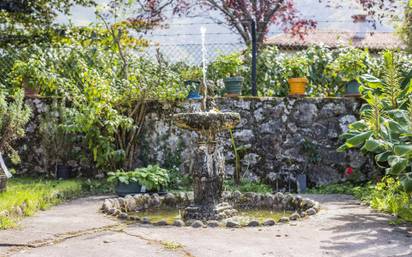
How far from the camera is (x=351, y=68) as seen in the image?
27.8 feet

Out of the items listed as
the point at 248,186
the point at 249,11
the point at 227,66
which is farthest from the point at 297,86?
the point at 249,11

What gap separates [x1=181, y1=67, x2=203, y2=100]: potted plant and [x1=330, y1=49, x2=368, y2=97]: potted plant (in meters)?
2.36

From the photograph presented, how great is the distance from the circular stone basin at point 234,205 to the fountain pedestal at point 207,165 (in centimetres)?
19

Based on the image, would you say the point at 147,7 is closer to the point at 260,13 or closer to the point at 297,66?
the point at 260,13

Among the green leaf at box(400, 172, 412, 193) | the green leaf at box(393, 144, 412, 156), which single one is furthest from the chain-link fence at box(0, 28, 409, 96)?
the green leaf at box(393, 144, 412, 156)

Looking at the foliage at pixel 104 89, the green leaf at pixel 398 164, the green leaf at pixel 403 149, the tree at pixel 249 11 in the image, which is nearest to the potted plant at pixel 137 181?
the foliage at pixel 104 89

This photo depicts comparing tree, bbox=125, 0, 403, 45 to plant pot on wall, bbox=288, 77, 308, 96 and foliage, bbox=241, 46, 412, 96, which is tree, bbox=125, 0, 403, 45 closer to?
foliage, bbox=241, 46, 412, 96

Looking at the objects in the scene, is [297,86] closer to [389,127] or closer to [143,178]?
[143,178]

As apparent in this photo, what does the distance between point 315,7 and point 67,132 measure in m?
7.13

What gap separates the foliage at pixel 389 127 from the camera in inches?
187

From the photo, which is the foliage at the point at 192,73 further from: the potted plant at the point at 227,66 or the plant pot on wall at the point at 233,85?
the plant pot on wall at the point at 233,85

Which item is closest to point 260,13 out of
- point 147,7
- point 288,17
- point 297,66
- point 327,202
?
point 288,17

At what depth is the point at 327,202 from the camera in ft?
20.6

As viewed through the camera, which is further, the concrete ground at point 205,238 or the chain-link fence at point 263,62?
the chain-link fence at point 263,62
